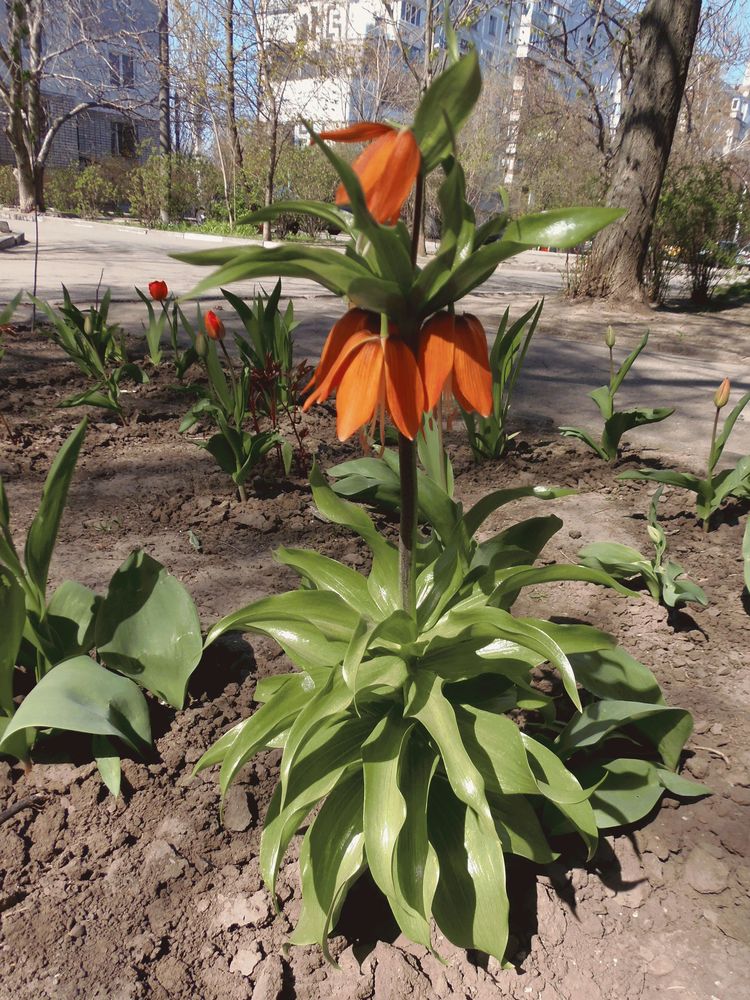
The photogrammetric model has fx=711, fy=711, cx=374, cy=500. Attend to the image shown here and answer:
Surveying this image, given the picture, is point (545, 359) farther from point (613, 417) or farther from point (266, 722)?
point (266, 722)

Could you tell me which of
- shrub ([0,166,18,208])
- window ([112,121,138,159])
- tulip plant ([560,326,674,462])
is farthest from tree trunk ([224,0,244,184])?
tulip plant ([560,326,674,462])

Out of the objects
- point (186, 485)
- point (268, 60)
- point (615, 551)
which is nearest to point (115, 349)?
point (186, 485)

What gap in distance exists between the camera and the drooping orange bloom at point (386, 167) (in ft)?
2.58

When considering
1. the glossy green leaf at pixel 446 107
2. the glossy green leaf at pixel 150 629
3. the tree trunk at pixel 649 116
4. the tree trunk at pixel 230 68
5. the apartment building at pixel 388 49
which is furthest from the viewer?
the tree trunk at pixel 230 68

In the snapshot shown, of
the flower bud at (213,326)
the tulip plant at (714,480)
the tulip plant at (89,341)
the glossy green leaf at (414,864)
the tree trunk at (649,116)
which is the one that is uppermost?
the tree trunk at (649,116)

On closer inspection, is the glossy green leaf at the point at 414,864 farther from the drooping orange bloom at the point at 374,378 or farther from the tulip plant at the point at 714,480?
the tulip plant at the point at 714,480

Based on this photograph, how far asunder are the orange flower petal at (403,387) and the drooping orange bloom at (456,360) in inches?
0.5

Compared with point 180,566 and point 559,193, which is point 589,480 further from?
point 559,193

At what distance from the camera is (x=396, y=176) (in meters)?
0.79

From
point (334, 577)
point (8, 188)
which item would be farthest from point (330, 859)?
point (8, 188)

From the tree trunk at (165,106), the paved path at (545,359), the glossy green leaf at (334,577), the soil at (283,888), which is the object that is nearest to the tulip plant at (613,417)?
the paved path at (545,359)

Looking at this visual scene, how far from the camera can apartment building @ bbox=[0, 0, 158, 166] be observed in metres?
24.9

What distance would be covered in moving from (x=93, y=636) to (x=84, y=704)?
0.31 metres

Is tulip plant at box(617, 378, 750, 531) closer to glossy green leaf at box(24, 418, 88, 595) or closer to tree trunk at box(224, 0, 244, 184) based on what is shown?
glossy green leaf at box(24, 418, 88, 595)
